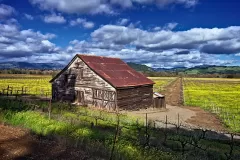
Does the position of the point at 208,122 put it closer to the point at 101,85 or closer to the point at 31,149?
the point at 101,85

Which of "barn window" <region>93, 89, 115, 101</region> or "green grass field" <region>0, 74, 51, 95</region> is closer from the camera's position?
"barn window" <region>93, 89, 115, 101</region>

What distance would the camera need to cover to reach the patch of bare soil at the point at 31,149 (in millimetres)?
8258

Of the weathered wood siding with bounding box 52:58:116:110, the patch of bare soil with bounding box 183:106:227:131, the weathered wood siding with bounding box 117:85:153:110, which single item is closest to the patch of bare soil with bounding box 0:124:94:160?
the patch of bare soil with bounding box 183:106:227:131

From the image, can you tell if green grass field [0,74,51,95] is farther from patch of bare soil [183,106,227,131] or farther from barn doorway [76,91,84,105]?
patch of bare soil [183,106,227,131]

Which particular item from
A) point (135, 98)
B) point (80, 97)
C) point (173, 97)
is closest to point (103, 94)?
point (80, 97)

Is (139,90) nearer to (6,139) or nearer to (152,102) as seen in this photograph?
(152,102)

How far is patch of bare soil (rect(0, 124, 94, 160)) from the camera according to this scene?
8258mm

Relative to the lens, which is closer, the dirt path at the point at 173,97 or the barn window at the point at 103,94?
the barn window at the point at 103,94

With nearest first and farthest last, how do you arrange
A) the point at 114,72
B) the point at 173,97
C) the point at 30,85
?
the point at 114,72
the point at 173,97
the point at 30,85

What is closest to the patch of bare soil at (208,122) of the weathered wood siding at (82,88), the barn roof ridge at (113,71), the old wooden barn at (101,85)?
the old wooden barn at (101,85)

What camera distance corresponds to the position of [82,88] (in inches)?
1277

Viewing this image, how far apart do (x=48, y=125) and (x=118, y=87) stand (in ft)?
54.3

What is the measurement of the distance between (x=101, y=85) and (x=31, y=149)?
21.2m

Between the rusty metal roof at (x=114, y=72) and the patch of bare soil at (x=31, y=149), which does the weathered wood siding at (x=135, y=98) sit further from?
the patch of bare soil at (x=31, y=149)
